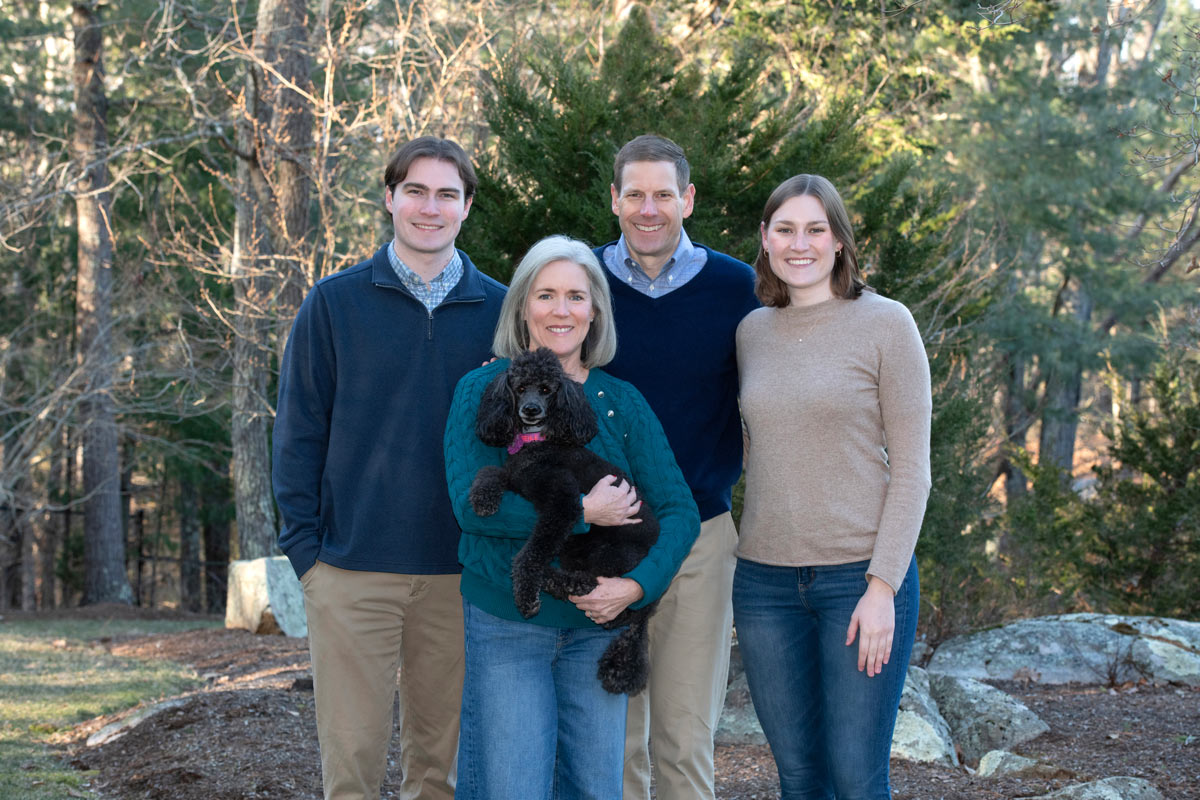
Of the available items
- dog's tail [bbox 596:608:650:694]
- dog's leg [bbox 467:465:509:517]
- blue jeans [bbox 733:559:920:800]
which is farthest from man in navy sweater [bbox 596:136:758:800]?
dog's leg [bbox 467:465:509:517]

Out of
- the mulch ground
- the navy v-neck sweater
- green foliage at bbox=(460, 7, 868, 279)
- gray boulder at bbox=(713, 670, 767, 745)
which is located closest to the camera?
the navy v-neck sweater

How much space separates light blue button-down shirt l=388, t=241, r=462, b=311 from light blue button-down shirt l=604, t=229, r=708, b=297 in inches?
22.9

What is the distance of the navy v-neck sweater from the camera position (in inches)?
144

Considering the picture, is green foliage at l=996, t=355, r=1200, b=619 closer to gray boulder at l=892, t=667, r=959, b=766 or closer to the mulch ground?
the mulch ground

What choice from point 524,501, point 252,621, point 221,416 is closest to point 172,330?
point 221,416

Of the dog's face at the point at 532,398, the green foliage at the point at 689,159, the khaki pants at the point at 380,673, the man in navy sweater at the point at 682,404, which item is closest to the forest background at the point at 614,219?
the green foliage at the point at 689,159

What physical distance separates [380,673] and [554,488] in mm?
1296

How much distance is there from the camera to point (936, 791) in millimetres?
5113

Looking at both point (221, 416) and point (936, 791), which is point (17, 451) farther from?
point (936, 791)

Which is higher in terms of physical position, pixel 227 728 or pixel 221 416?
pixel 221 416

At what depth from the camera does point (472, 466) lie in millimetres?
3057

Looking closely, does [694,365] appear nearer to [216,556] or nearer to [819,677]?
[819,677]

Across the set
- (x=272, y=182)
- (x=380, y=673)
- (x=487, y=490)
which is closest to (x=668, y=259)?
(x=487, y=490)

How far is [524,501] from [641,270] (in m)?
1.22
